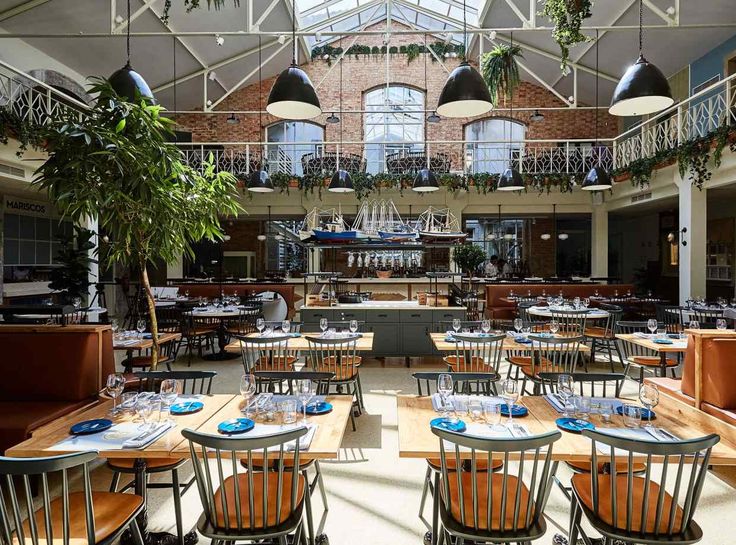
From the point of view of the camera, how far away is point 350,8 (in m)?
14.3

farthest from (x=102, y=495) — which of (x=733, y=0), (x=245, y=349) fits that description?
(x=733, y=0)

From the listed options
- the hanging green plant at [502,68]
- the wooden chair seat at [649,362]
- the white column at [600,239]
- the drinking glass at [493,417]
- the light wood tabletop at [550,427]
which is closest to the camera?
the light wood tabletop at [550,427]

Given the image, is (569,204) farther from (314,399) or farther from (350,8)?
(314,399)

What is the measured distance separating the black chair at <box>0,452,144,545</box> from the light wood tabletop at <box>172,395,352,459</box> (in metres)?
0.34

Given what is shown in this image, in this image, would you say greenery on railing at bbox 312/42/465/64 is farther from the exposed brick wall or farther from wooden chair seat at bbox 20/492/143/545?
wooden chair seat at bbox 20/492/143/545

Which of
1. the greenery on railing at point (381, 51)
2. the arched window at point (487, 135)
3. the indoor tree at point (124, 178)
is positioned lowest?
the indoor tree at point (124, 178)

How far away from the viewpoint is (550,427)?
2404mm

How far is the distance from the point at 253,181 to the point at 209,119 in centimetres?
747

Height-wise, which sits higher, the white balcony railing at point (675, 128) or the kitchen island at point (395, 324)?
the white balcony railing at point (675, 128)

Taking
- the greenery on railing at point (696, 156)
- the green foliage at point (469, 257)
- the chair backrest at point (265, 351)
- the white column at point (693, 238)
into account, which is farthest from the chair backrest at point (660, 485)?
the white column at point (693, 238)

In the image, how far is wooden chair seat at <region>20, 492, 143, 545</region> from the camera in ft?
6.21

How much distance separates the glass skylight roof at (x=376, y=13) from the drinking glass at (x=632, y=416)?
490 inches

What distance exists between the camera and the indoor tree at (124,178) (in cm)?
290

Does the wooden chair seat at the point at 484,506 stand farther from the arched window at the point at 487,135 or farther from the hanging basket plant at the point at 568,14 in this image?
the arched window at the point at 487,135
